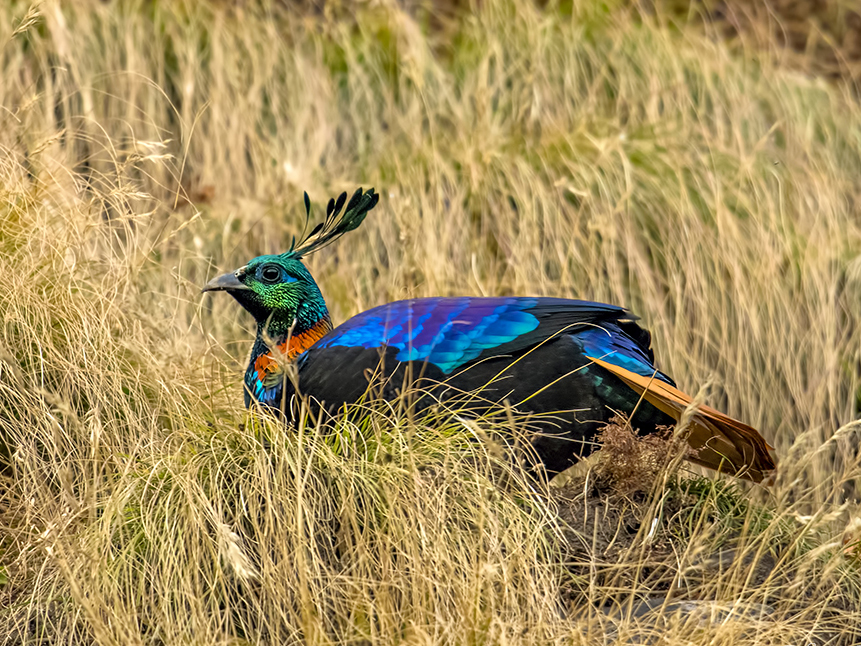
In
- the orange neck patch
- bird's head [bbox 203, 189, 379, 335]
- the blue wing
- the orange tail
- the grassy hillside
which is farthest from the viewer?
bird's head [bbox 203, 189, 379, 335]

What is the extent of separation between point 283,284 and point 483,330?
64 cm

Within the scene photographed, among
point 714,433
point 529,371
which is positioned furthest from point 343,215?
point 714,433

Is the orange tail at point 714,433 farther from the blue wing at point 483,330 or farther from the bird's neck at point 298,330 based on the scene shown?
the bird's neck at point 298,330

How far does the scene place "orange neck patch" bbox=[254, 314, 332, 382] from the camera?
2887 mm

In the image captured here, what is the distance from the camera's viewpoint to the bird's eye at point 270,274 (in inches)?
118

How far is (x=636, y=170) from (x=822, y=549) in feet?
8.56

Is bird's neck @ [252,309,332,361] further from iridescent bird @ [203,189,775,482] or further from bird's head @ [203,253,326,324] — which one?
iridescent bird @ [203,189,775,482]

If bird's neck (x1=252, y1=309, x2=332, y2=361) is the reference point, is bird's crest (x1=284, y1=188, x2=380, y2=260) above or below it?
above

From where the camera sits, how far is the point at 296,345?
303 cm

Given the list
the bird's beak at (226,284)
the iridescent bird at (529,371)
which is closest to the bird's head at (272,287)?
the bird's beak at (226,284)

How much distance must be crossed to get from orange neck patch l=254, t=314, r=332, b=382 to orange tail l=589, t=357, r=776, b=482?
2.81ft

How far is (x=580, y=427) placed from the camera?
2.75m

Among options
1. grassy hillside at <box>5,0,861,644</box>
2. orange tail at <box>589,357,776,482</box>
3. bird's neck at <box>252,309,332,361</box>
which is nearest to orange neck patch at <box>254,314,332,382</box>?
bird's neck at <box>252,309,332,361</box>

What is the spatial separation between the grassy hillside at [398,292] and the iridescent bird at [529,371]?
0.38 ft
